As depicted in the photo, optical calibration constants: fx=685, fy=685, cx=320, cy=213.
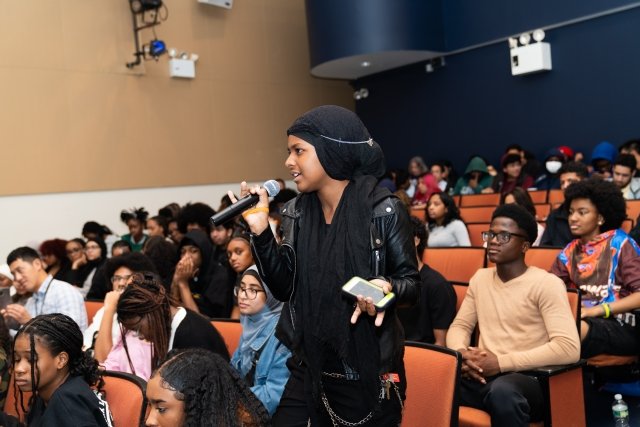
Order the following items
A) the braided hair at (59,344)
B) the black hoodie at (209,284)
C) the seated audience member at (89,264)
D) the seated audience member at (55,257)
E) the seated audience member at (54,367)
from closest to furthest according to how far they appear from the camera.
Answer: the seated audience member at (54,367) → the braided hair at (59,344) → the black hoodie at (209,284) → the seated audience member at (89,264) → the seated audience member at (55,257)

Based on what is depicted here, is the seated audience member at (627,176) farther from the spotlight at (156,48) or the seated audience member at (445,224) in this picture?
the spotlight at (156,48)

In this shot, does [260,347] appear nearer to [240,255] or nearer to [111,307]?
[111,307]

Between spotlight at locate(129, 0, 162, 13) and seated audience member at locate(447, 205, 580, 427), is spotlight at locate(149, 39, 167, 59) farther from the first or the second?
seated audience member at locate(447, 205, 580, 427)

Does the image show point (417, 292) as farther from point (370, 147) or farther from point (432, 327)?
point (432, 327)

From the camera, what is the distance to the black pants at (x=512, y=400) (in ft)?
8.23

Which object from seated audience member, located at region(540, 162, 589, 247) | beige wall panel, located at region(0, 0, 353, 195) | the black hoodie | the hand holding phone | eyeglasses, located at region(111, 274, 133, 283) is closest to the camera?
the hand holding phone

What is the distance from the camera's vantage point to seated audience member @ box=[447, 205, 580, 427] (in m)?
2.60

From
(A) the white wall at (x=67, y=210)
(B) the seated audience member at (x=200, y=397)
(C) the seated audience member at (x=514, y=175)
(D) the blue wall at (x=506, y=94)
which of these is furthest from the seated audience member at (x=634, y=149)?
(B) the seated audience member at (x=200, y=397)

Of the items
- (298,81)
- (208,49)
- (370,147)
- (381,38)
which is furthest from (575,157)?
(370,147)

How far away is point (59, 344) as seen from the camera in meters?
2.33

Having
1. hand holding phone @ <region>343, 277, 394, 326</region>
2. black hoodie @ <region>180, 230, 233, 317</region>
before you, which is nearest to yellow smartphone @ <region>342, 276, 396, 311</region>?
hand holding phone @ <region>343, 277, 394, 326</region>

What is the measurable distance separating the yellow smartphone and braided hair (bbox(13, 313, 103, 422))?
1204 mm

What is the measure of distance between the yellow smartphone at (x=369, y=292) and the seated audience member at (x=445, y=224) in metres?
3.81

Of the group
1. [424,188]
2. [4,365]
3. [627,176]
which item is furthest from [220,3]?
[4,365]
